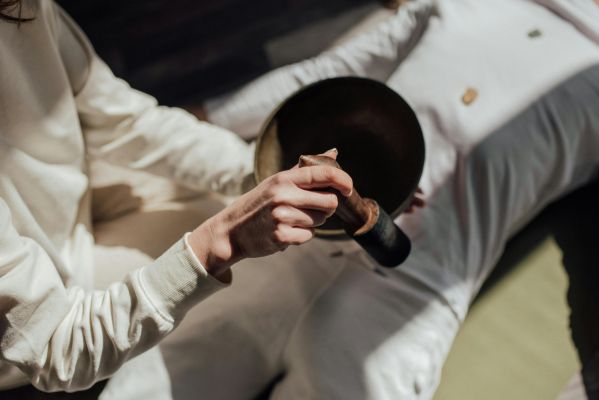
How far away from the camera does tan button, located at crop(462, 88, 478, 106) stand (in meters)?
0.93

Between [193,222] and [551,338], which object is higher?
[193,222]

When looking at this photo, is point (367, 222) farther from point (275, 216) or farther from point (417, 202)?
point (417, 202)

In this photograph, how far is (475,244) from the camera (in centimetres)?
92

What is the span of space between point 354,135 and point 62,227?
0.45m

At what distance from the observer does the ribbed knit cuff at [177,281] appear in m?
0.64

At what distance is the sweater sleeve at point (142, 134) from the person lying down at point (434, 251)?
17cm

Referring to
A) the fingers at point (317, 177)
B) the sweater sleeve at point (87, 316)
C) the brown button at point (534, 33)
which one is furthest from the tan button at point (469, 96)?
the sweater sleeve at point (87, 316)

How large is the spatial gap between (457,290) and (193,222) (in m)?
0.44

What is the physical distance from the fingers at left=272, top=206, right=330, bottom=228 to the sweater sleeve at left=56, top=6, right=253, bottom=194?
346 mm

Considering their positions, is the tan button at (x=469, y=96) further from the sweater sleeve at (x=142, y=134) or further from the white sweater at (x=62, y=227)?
the white sweater at (x=62, y=227)

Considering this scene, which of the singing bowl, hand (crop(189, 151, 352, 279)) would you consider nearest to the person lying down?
the singing bowl

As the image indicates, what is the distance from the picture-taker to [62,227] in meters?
0.80

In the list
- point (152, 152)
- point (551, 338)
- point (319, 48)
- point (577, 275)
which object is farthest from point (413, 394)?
point (319, 48)

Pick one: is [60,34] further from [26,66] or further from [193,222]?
[193,222]
